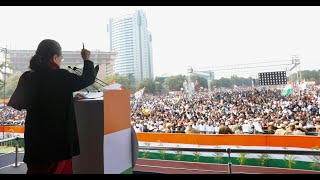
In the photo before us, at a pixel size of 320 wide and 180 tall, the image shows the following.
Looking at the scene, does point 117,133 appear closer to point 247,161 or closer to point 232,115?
point 247,161

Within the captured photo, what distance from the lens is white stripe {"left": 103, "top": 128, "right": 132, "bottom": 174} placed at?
3.50 feet

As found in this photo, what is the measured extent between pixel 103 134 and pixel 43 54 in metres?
0.41

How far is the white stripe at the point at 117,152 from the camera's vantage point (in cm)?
107

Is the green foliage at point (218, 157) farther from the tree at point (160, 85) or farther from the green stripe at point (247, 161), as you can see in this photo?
the tree at point (160, 85)

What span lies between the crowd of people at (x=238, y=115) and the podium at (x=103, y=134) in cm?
110

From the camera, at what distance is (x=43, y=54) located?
3.41 ft

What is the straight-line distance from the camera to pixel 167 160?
367 centimetres

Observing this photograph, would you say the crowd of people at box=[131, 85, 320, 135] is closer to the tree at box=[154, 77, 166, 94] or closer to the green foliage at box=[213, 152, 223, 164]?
the green foliage at box=[213, 152, 223, 164]

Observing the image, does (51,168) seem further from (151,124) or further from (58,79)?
(151,124)

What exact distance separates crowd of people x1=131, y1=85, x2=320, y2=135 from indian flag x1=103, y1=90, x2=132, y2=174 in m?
1.04

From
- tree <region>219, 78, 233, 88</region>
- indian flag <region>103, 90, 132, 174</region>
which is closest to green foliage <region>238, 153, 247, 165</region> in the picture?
indian flag <region>103, 90, 132, 174</region>

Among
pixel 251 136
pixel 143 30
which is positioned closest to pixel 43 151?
pixel 251 136

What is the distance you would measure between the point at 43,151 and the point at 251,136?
4274 mm

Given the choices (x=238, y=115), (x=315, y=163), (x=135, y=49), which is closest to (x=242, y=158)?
(x=315, y=163)
